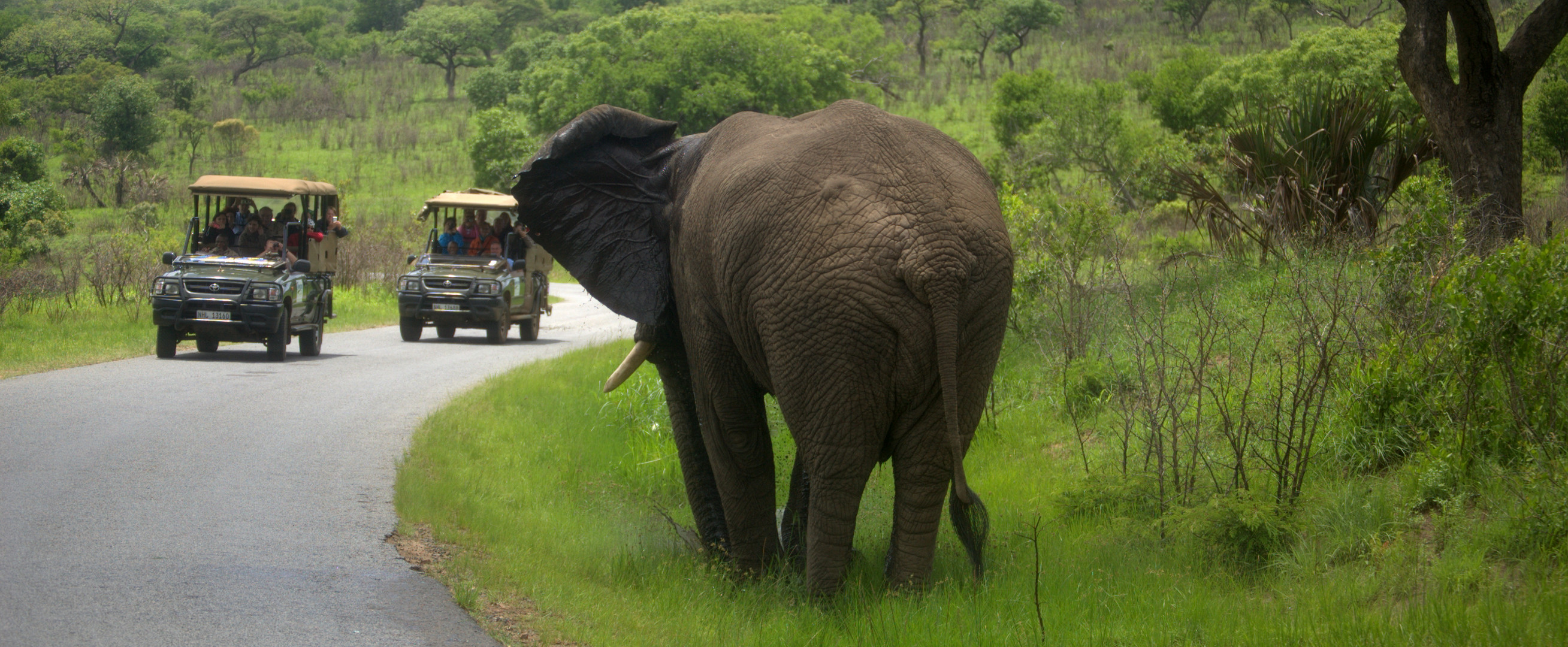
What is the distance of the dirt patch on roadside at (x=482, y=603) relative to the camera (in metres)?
5.06

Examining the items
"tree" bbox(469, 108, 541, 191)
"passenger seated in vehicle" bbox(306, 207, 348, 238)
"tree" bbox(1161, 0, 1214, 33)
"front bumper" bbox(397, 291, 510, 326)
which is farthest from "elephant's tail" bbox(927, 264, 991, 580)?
"tree" bbox(1161, 0, 1214, 33)

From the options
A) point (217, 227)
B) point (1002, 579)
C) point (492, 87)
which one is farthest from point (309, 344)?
point (492, 87)

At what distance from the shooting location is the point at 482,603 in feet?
18.2

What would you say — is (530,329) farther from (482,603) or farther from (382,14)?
(382,14)

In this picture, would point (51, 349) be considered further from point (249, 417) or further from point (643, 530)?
point (643, 530)

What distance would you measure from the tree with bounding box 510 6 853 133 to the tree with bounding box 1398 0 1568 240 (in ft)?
98.5

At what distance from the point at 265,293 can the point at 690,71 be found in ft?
87.7

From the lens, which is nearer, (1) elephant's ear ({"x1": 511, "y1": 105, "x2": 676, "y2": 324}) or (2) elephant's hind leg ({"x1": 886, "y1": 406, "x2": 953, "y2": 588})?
(2) elephant's hind leg ({"x1": 886, "y1": 406, "x2": 953, "y2": 588})

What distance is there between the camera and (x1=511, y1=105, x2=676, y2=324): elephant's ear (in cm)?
601

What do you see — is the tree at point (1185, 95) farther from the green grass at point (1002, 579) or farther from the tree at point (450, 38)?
the tree at point (450, 38)

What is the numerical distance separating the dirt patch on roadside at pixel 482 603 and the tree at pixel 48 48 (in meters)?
68.0

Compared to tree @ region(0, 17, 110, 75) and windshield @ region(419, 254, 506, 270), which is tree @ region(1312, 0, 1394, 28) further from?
tree @ region(0, 17, 110, 75)

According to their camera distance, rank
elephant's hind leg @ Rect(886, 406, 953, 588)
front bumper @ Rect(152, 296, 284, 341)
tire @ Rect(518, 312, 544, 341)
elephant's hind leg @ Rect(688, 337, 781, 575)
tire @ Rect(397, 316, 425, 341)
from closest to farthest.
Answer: elephant's hind leg @ Rect(886, 406, 953, 588) < elephant's hind leg @ Rect(688, 337, 781, 575) < front bumper @ Rect(152, 296, 284, 341) < tire @ Rect(397, 316, 425, 341) < tire @ Rect(518, 312, 544, 341)

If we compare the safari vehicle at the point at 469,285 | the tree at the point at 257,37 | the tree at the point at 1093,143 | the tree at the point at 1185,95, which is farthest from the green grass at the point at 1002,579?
the tree at the point at 257,37
